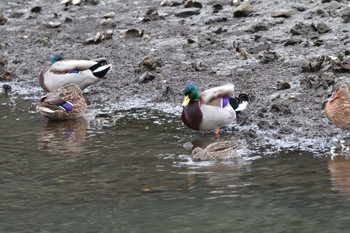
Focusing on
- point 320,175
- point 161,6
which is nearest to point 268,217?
point 320,175

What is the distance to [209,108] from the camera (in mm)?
12430

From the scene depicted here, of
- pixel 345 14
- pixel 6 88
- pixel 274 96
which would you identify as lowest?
pixel 6 88

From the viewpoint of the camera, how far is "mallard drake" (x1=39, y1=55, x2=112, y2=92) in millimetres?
15352

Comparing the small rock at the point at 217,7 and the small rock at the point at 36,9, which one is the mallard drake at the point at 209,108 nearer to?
the small rock at the point at 217,7

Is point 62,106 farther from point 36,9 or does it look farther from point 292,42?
point 36,9

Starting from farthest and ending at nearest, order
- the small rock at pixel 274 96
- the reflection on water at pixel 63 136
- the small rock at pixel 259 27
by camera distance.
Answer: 1. the small rock at pixel 259 27
2. the small rock at pixel 274 96
3. the reflection on water at pixel 63 136

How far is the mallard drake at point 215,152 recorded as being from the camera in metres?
11.0

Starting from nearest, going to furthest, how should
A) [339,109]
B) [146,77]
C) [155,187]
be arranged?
[155,187] < [339,109] < [146,77]

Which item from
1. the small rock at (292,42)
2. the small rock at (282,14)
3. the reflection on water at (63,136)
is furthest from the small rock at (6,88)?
the small rock at (282,14)

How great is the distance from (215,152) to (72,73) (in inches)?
197

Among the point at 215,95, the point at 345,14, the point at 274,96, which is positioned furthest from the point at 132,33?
the point at 215,95

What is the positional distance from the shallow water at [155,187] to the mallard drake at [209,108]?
20 centimetres

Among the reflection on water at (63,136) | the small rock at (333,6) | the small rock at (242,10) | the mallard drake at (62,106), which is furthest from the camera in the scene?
the small rock at (242,10)

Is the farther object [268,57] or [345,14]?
[345,14]
